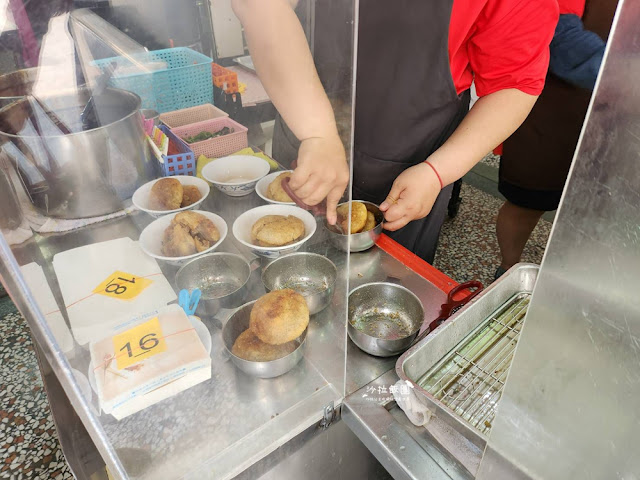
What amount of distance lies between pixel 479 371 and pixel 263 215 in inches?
27.6

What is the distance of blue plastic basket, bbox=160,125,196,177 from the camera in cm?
146

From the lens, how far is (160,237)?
47.6 inches

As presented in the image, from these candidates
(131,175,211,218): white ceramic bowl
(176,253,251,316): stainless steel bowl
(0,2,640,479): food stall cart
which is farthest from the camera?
(131,175,211,218): white ceramic bowl

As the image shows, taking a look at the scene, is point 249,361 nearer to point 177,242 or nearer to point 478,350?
point 177,242

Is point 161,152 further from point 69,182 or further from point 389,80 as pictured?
point 389,80

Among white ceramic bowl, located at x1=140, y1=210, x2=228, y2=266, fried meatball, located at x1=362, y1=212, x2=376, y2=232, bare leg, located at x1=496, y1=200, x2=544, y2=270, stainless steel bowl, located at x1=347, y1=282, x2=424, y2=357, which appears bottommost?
bare leg, located at x1=496, y1=200, x2=544, y2=270

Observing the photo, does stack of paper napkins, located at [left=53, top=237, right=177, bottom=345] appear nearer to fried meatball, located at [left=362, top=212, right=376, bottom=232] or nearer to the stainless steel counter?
the stainless steel counter

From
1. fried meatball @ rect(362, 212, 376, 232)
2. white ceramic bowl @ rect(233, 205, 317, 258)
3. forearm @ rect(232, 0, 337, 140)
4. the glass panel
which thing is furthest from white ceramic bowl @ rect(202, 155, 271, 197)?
forearm @ rect(232, 0, 337, 140)

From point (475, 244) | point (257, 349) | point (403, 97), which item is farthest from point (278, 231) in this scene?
point (475, 244)

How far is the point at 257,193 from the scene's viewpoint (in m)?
1.39

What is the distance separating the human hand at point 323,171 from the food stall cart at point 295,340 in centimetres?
3

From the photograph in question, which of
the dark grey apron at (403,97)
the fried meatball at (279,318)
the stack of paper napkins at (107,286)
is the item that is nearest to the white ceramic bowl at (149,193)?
the stack of paper napkins at (107,286)

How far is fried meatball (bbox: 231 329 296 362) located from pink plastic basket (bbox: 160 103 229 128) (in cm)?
98

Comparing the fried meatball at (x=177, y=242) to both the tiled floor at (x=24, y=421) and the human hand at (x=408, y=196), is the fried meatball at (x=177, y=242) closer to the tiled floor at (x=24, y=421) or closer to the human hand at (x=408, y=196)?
the human hand at (x=408, y=196)
